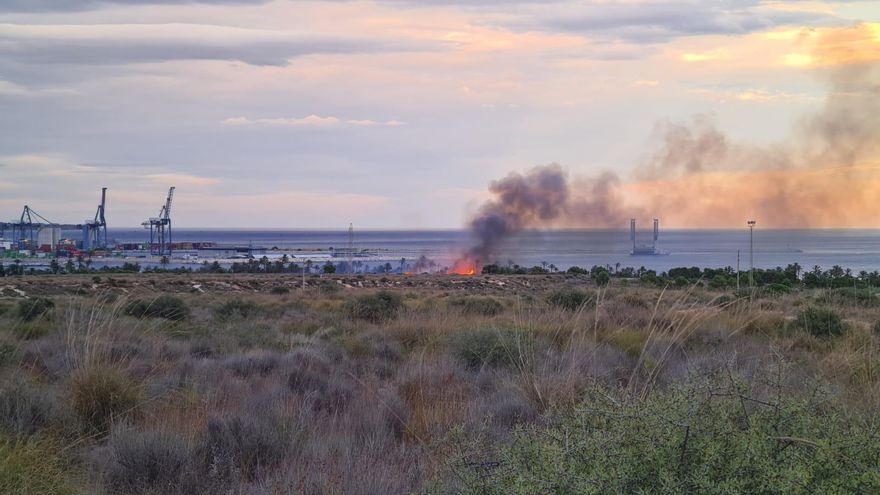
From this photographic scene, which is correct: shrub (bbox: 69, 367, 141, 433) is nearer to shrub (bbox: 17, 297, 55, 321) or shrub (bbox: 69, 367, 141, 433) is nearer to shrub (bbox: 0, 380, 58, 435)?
shrub (bbox: 0, 380, 58, 435)

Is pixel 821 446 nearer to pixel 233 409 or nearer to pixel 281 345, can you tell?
pixel 233 409

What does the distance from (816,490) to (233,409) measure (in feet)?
16.9

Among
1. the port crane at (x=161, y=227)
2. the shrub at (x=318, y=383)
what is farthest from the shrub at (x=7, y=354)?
the port crane at (x=161, y=227)

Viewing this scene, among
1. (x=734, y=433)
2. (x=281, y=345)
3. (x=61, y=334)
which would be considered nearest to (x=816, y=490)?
(x=734, y=433)

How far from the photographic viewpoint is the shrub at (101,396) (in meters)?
6.51

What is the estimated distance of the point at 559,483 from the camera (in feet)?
8.31

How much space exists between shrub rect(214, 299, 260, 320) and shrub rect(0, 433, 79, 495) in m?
13.2

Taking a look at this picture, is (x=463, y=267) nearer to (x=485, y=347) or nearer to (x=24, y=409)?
(x=485, y=347)

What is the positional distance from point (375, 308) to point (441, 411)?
39.2 ft

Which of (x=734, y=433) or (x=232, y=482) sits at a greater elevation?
(x=734, y=433)

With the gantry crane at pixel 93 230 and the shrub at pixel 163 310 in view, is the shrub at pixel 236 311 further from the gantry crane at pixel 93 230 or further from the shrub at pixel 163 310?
the gantry crane at pixel 93 230

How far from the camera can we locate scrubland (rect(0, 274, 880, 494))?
2707 mm

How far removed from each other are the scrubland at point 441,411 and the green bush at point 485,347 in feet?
0.11

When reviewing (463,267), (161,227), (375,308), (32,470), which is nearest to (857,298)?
(375,308)
